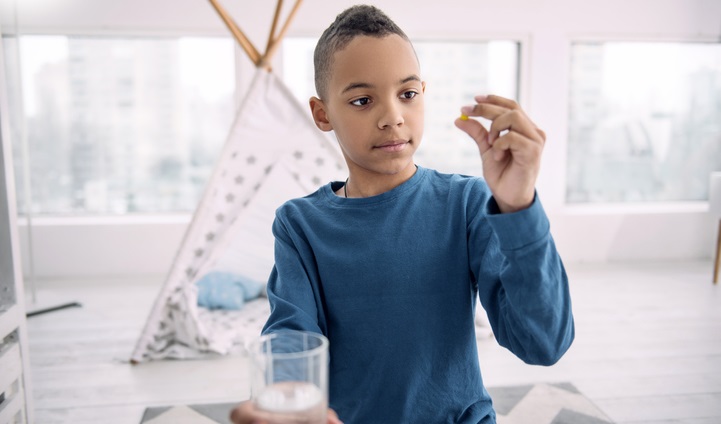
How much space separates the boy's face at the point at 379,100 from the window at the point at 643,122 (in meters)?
3.77

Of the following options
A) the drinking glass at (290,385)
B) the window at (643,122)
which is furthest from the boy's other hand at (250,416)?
the window at (643,122)

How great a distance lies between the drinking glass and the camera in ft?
1.76

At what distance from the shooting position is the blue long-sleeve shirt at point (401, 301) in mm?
892

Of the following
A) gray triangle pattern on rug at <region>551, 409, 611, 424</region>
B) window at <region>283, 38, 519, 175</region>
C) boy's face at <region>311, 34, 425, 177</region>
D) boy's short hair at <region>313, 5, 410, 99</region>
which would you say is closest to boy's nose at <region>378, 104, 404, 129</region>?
boy's face at <region>311, 34, 425, 177</region>

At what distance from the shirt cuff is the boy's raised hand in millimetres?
22

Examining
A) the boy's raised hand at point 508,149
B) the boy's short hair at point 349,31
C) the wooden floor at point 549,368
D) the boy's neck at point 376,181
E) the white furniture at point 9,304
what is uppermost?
the boy's short hair at point 349,31

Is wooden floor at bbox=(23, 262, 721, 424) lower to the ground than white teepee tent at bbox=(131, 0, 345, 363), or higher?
lower

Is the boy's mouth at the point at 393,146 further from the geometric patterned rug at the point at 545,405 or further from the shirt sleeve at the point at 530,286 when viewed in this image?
the geometric patterned rug at the point at 545,405

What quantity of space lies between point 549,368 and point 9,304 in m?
1.92

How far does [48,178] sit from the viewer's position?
406cm

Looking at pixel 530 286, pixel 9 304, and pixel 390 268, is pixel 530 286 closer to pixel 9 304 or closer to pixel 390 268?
pixel 390 268

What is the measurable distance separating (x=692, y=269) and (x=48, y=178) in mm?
4388

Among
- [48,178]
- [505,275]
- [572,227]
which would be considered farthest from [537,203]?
[48,178]

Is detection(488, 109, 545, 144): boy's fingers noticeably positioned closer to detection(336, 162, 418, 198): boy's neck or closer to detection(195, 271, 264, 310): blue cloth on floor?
detection(336, 162, 418, 198): boy's neck
